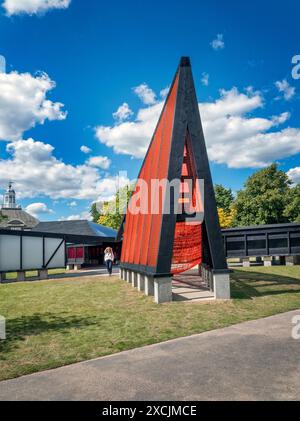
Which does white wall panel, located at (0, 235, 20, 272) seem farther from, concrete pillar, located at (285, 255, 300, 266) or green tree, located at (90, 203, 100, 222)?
green tree, located at (90, 203, 100, 222)

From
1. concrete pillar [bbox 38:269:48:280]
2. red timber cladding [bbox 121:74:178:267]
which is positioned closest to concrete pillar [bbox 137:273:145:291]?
red timber cladding [bbox 121:74:178:267]

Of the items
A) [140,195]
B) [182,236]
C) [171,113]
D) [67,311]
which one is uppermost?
[171,113]

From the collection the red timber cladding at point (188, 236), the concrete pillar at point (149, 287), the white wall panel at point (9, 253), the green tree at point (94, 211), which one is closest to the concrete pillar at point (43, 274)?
the white wall panel at point (9, 253)

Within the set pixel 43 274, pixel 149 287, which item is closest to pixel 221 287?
pixel 149 287

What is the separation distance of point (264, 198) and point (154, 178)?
34.7 m

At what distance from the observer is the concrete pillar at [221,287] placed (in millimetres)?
12148

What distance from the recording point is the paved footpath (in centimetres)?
468

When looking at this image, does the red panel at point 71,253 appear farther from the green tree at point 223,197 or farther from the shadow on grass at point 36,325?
the green tree at point 223,197

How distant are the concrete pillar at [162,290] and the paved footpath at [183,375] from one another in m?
4.35

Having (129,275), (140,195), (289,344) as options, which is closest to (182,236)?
(140,195)
